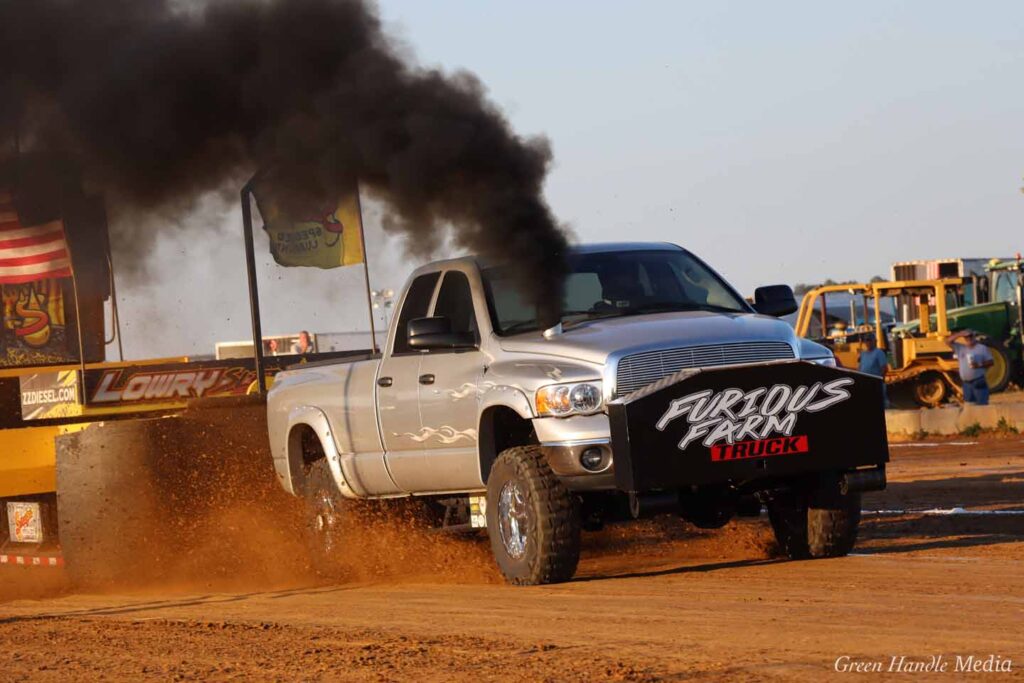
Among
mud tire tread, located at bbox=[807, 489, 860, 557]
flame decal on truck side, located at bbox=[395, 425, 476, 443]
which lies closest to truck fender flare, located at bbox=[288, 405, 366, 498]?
flame decal on truck side, located at bbox=[395, 425, 476, 443]

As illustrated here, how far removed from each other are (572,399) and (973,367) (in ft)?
57.8

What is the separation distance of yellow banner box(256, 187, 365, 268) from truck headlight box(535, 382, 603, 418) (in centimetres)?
→ 406

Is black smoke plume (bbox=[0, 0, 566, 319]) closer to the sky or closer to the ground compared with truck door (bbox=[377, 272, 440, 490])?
closer to the sky

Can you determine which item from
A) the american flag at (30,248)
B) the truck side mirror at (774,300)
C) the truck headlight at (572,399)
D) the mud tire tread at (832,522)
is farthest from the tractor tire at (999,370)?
the truck headlight at (572,399)

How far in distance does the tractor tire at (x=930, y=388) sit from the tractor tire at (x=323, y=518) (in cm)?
2300

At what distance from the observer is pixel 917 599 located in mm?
7691

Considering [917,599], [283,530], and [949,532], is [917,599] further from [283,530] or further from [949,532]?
[283,530]

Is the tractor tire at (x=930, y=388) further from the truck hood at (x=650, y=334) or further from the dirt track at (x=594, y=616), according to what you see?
the truck hood at (x=650, y=334)

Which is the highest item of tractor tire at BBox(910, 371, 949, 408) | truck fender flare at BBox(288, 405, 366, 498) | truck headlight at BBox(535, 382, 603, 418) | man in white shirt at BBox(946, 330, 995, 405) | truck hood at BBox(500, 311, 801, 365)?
truck hood at BBox(500, 311, 801, 365)

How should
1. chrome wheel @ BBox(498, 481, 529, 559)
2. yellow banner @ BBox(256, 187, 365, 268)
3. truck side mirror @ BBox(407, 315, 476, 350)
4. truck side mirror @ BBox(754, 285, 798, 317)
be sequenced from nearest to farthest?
chrome wheel @ BBox(498, 481, 529, 559), truck side mirror @ BBox(407, 315, 476, 350), truck side mirror @ BBox(754, 285, 798, 317), yellow banner @ BBox(256, 187, 365, 268)

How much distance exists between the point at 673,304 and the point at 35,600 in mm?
5082

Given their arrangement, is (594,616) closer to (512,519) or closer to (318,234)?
(512,519)

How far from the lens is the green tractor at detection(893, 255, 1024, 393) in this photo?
108 ft

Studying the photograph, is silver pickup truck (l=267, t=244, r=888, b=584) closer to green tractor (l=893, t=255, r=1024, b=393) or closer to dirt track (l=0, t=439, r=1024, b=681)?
dirt track (l=0, t=439, r=1024, b=681)
